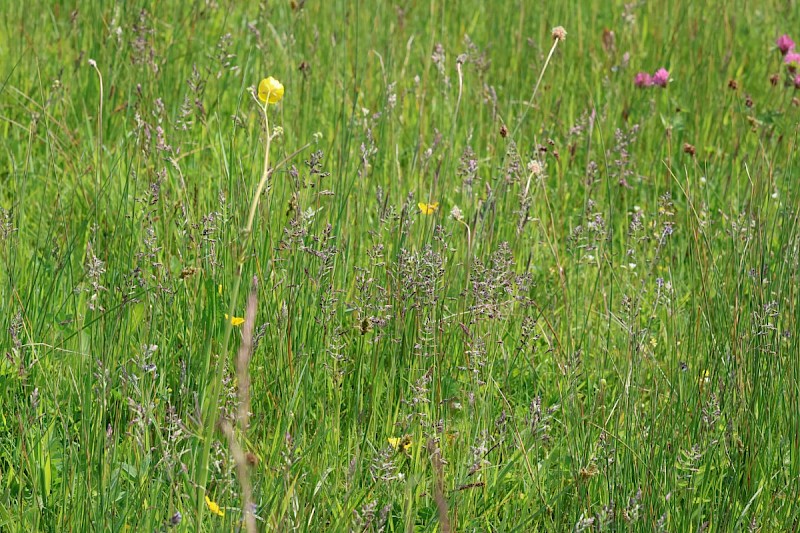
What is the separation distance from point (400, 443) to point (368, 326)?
0.37 meters

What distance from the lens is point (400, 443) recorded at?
1732mm

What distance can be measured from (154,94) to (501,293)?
149cm

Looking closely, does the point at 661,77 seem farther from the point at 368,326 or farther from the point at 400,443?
the point at 400,443

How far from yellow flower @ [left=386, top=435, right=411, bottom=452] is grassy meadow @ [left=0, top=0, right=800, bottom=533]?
0.03 m

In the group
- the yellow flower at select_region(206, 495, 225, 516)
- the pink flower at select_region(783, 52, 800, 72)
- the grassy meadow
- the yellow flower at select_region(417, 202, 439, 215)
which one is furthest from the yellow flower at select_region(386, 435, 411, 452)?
the pink flower at select_region(783, 52, 800, 72)

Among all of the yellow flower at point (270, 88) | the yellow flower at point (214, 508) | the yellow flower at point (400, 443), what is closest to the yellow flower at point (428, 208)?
the yellow flower at point (270, 88)

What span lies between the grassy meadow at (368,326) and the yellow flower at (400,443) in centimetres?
3

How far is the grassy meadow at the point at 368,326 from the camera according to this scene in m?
1.70

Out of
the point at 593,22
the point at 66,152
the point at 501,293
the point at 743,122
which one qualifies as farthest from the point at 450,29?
the point at 501,293

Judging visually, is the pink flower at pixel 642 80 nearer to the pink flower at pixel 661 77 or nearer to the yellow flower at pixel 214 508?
the pink flower at pixel 661 77

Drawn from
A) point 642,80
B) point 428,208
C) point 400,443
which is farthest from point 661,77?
point 400,443

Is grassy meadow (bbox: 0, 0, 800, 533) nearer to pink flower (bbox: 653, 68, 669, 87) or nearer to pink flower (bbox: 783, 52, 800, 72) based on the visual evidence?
pink flower (bbox: 653, 68, 669, 87)

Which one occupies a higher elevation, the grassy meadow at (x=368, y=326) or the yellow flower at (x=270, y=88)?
the yellow flower at (x=270, y=88)

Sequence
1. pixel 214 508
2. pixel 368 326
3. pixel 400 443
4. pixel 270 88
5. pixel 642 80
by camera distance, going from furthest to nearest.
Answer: pixel 642 80 → pixel 368 326 → pixel 270 88 → pixel 400 443 → pixel 214 508
